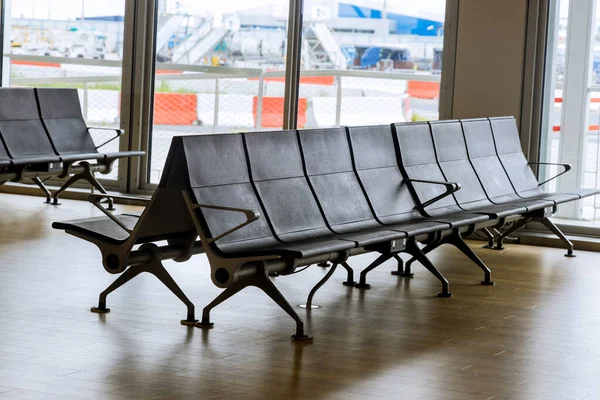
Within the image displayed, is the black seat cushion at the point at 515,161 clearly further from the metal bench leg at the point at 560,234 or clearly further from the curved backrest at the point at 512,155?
the metal bench leg at the point at 560,234

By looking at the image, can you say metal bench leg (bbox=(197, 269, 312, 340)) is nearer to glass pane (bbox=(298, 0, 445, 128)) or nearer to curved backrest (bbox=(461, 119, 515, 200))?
curved backrest (bbox=(461, 119, 515, 200))

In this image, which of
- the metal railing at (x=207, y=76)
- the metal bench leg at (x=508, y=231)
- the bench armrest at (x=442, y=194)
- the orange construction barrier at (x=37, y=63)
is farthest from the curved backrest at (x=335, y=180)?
the orange construction barrier at (x=37, y=63)

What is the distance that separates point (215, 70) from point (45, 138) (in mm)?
1938

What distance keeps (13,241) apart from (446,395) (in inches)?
162

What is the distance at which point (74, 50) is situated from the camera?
1021cm

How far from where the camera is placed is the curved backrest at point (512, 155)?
745 centimetres

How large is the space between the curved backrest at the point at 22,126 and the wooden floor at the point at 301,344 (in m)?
1.68

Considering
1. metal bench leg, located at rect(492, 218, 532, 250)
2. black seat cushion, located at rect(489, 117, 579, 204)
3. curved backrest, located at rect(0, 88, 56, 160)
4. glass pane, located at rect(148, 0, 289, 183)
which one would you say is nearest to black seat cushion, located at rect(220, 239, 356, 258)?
black seat cushion, located at rect(489, 117, 579, 204)

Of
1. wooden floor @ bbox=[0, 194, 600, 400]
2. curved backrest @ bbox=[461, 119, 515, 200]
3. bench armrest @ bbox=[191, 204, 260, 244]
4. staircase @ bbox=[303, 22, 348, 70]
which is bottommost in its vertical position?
wooden floor @ bbox=[0, 194, 600, 400]

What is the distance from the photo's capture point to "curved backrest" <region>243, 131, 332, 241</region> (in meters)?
4.91

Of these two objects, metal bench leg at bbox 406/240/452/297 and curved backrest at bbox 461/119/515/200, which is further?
curved backrest at bbox 461/119/515/200

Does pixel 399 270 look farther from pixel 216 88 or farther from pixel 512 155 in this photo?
pixel 216 88

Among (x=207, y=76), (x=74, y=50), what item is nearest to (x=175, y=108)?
(x=207, y=76)

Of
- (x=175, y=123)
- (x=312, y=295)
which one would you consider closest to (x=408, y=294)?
(x=312, y=295)
